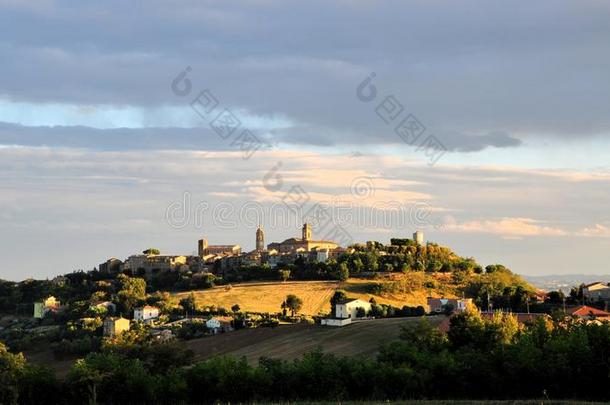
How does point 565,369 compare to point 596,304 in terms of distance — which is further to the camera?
point 596,304

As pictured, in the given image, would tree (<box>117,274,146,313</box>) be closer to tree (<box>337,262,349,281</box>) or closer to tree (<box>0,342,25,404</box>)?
tree (<box>337,262,349,281</box>)

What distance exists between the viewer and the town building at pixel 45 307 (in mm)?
112500

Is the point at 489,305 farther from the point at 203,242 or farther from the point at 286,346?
the point at 203,242

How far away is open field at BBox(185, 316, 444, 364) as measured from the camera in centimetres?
6956

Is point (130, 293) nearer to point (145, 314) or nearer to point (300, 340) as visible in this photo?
point (145, 314)

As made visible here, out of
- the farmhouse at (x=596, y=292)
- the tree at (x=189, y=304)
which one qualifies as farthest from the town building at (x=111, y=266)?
the farmhouse at (x=596, y=292)

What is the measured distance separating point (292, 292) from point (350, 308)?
2287cm

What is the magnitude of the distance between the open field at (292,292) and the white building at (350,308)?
7.97 meters

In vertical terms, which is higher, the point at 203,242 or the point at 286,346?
the point at 203,242

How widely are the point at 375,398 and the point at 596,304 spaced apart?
66293 millimetres

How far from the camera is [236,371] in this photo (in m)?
39.5

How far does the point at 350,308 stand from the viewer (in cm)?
9306

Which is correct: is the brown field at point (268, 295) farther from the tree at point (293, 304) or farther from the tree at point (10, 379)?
the tree at point (10, 379)

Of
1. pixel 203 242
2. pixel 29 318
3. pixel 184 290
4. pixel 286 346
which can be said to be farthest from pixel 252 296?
pixel 203 242
